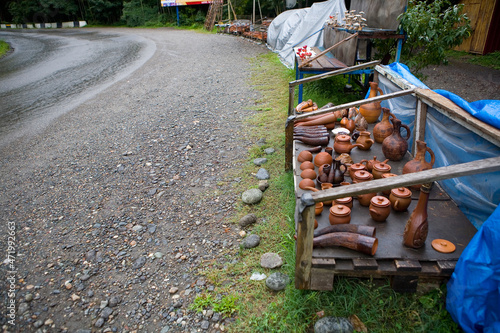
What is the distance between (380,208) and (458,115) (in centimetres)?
99

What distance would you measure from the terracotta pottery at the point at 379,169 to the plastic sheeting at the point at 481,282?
1.12 meters

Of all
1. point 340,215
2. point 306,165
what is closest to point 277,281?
point 340,215

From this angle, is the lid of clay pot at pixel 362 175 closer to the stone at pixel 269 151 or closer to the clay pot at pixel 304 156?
the clay pot at pixel 304 156

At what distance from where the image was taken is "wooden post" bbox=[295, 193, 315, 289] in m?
1.97

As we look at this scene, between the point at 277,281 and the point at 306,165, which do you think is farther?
the point at 306,165

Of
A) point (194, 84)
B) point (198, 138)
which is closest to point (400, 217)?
point (198, 138)

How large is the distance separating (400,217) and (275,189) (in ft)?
5.19

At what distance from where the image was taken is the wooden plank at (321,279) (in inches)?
86.6

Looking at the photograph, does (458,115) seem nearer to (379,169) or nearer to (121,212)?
(379,169)

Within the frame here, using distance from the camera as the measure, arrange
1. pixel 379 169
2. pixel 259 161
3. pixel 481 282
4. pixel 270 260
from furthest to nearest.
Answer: pixel 259 161 → pixel 379 169 → pixel 270 260 → pixel 481 282

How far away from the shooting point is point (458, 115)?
2.58 meters

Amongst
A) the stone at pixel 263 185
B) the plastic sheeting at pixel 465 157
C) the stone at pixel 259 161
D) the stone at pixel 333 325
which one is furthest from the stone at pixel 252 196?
the plastic sheeting at pixel 465 157

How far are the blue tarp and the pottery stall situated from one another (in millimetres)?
95

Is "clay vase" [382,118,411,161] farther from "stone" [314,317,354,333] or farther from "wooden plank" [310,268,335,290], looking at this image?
"stone" [314,317,354,333]
